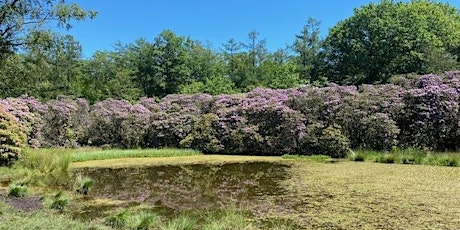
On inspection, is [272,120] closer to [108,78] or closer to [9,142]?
[9,142]

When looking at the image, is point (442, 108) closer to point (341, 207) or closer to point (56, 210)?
point (341, 207)

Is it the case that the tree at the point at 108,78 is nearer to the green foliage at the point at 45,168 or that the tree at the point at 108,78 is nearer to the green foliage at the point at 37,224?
the green foliage at the point at 45,168

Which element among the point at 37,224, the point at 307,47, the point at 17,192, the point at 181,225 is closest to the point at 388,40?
the point at 307,47

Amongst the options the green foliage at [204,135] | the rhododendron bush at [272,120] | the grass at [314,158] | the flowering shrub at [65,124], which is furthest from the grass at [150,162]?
the flowering shrub at [65,124]

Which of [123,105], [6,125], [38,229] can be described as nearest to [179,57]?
[123,105]

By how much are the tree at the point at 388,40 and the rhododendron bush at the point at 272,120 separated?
44.0ft

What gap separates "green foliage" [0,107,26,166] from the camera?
13.7 metres

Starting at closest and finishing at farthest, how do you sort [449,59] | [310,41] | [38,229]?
[38,229]
[449,59]
[310,41]

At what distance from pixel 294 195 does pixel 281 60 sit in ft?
144

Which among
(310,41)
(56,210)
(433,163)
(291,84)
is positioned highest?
(310,41)

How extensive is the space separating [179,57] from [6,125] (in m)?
30.2

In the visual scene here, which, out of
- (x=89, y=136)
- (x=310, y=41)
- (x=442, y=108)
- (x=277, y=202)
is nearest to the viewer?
(x=277, y=202)

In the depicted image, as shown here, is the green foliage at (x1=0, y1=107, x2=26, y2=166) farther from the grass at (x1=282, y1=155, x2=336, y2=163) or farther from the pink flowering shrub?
the grass at (x1=282, y1=155, x2=336, y2=163)

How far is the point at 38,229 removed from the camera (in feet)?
17.2
